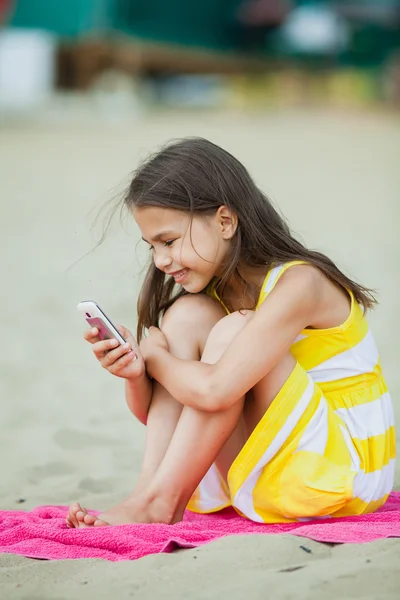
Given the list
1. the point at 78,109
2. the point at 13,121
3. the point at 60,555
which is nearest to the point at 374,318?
the point at 60,555

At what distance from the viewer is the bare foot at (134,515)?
2264 mm

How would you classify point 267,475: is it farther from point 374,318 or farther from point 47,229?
point 47,229

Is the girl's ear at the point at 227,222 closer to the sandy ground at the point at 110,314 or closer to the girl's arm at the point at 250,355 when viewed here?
the girl's arm at the point at 250,355

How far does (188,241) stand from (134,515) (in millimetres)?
673

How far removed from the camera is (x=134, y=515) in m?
2.27

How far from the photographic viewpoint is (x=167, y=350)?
2.40m

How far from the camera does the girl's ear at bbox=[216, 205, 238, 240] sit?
2.41 m

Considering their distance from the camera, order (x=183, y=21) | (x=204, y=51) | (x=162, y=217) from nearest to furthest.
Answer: (x=162, y=217) → (x=183, y=21) → (x=204, y=51)

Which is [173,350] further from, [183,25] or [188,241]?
[183,25]

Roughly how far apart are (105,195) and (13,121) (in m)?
8.05

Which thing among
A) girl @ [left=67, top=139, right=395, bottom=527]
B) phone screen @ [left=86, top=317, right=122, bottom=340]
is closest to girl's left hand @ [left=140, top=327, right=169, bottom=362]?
girl @ [left=67, top=139, right=395, bottom=527]

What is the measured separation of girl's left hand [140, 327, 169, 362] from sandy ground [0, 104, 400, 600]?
0.35 m

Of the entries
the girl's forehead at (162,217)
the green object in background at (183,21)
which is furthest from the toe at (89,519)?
the green object in background at (183,21)

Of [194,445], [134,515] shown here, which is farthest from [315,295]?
[134,515]
